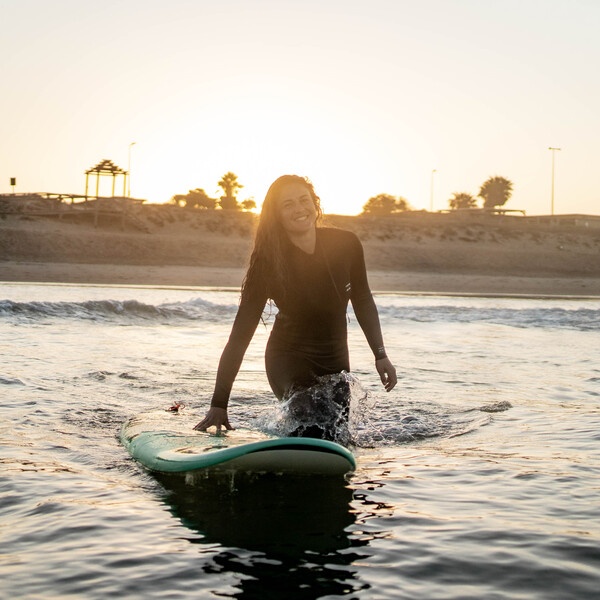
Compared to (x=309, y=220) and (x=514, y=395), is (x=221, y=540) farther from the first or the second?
(x=514, y=395)

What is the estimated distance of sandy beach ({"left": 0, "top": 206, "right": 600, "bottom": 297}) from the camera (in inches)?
1448

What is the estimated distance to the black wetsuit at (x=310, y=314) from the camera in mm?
4891

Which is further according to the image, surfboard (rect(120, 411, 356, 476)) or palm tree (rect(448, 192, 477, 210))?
palm tree (rect(448, 192, 477, 210))

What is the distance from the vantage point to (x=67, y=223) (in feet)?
152

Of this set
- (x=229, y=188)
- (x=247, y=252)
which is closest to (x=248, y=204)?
(x=229, y=188)

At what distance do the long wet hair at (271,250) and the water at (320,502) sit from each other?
1.12m

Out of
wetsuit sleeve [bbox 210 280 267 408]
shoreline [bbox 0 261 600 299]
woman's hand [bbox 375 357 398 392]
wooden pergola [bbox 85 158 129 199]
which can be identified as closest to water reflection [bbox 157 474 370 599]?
Answer: wetsuit sleeve [bbox 210 280 267 408]

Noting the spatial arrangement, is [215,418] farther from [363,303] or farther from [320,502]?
[363,303]

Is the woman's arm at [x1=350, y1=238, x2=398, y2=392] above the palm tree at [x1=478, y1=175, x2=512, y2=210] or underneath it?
underneath

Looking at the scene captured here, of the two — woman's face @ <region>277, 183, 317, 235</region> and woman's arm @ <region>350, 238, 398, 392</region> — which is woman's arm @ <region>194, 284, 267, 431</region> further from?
woman's arm @ <region>350, 238, 398, 392</region>

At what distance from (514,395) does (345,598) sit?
17.4ft

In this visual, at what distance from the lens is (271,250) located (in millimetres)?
4836

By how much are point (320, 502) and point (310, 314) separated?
1.24 metres

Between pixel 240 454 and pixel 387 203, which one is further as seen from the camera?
pixel 387 203
